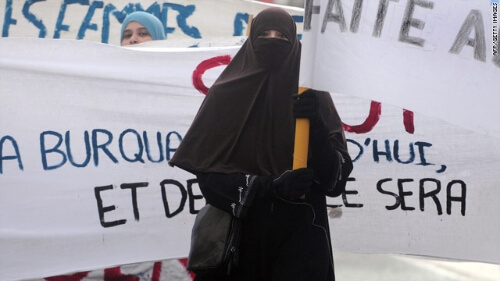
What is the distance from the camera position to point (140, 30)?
7.19 metres

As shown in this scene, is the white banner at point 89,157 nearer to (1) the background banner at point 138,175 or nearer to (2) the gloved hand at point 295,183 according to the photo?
(1) the background banner at point 138,175

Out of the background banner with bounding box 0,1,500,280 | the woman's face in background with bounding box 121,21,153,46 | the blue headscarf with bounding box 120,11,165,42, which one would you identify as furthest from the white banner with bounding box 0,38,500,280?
the blue headscarf with bounding box 120,11,165,42

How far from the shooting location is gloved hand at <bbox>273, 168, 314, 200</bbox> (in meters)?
4.25

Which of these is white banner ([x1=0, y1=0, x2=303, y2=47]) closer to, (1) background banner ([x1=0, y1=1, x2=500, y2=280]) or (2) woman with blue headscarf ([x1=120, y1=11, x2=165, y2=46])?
(2) woman with blue headscarf ([x1=120, y1=11, x2=165, y2=46])

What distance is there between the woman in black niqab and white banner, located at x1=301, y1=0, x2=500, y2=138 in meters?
0.22

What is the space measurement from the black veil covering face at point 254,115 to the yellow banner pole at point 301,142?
0.53ft

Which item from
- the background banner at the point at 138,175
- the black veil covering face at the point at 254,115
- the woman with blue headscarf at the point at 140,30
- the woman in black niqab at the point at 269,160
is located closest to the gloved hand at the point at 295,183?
the woman in black niqab at the point at 269,160

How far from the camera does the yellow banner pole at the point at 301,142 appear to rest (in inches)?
169

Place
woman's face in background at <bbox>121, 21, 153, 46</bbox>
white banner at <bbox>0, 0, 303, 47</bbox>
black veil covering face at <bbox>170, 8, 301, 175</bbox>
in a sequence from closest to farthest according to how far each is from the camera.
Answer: black veil covering face at <bbox>170, 8, 301, 175</bbox>, woman's face in background at <bbox>121, 21, 153, 46</bbox>, white banner at <bbox>0, 0, 303, 47</bbox>

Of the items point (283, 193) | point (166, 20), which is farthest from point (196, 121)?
point (166, 20)

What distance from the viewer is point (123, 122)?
5898 millimetres

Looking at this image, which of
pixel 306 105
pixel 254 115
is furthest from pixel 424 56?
pixel 254 115

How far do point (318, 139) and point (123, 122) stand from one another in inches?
69.6

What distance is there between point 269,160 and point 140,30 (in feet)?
9.54
